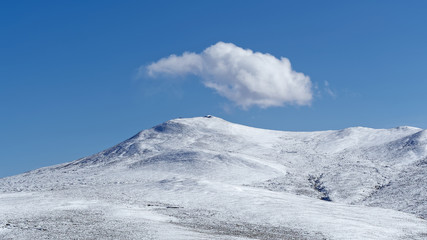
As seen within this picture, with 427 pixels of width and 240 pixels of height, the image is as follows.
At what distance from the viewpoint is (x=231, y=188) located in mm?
68125

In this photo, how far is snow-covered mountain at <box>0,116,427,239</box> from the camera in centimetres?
4425

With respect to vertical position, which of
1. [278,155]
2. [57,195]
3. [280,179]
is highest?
[278,155]

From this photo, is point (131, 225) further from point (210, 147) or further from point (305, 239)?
point (210, 147)

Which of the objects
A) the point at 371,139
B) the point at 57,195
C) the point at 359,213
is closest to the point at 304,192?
the point at 359,213

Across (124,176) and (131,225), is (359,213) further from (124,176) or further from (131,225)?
(124,176)

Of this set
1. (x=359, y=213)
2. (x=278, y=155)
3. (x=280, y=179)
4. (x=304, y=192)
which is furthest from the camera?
(x=278, y=155)

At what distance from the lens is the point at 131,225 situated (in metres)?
41.6

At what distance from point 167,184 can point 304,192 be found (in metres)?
22.1

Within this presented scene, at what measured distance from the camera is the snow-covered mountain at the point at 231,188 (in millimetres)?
44250

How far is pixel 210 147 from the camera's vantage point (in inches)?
4572

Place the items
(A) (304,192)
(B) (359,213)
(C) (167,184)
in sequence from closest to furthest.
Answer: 1. (B) (359,213)
2. (C) (167,184)
3. (A) (304,192)

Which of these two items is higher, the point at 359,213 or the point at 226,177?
the point at 226,177

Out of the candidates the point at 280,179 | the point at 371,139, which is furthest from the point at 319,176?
the point at 371,139

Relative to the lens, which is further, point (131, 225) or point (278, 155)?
point (278, 155)
